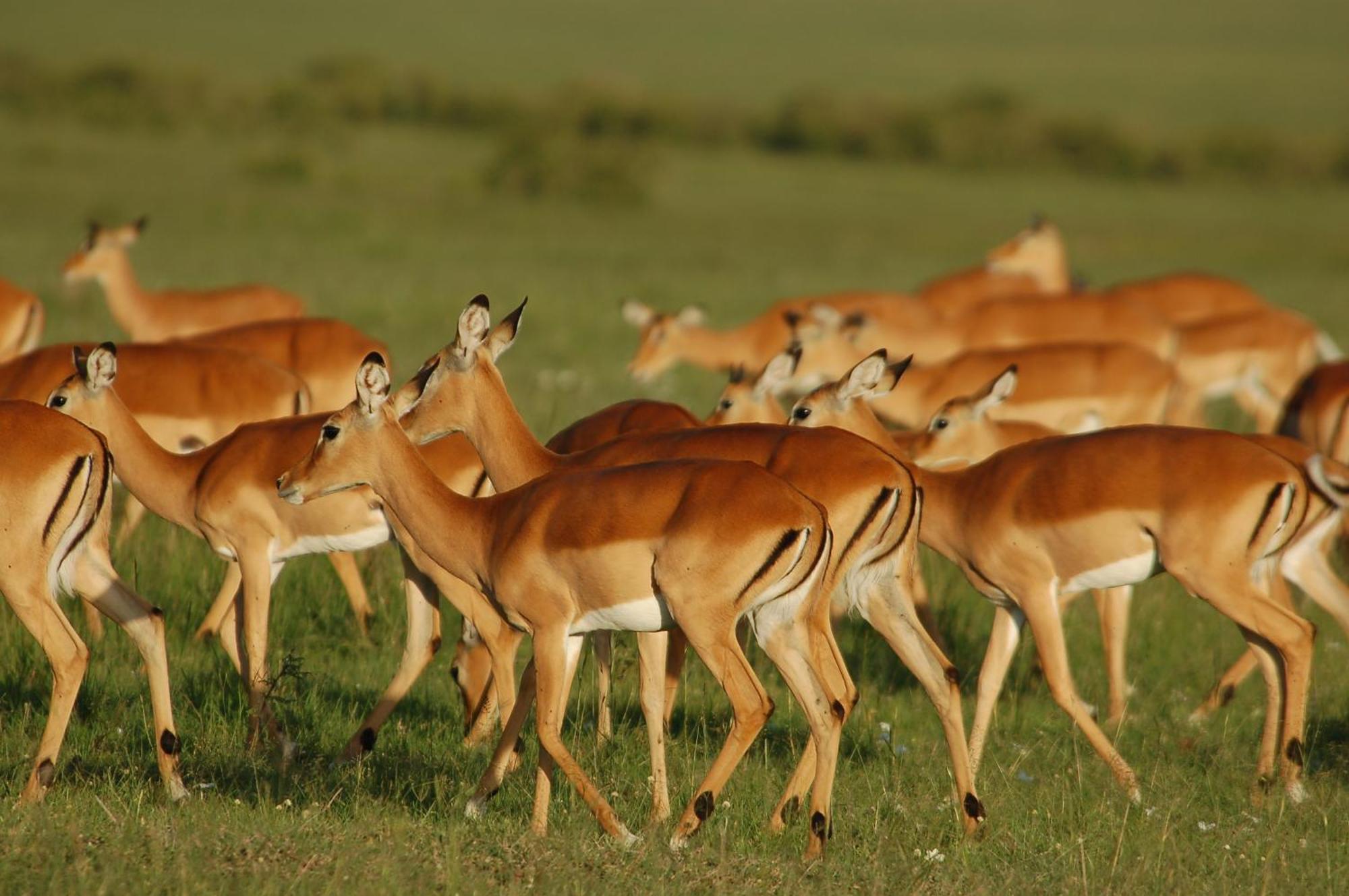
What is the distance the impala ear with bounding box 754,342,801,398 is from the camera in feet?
26.1

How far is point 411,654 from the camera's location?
6551mm

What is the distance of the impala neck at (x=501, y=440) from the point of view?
6559 millimetres

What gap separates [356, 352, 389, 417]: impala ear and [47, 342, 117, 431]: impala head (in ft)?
4.70

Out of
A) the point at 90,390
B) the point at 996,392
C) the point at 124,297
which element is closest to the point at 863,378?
the point at 996,392

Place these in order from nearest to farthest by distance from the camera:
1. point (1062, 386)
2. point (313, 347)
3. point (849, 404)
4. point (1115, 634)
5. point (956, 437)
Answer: point (1115, 634) → point (849, 404) → point (956, 437) → point (313, 347) → point (1062, 386)

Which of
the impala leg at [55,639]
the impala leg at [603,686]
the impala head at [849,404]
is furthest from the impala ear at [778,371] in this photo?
the impala leg at [55,639]

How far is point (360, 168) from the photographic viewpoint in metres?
34.7

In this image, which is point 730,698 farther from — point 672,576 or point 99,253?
point 99,253

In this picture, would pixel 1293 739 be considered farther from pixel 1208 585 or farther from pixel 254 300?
pixel 254 300

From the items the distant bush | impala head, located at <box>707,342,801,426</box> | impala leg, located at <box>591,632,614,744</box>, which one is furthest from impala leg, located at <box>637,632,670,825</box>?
the distant bush

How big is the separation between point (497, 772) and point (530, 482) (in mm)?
913

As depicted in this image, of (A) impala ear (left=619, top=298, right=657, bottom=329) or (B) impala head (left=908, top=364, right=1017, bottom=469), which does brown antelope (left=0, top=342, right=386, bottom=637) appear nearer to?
(B) impala head (left=908, top=364, right=1017, bottom=469)

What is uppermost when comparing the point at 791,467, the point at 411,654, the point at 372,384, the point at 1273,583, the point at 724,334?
the point at 372,384

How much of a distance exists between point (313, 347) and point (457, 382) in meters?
3.54
